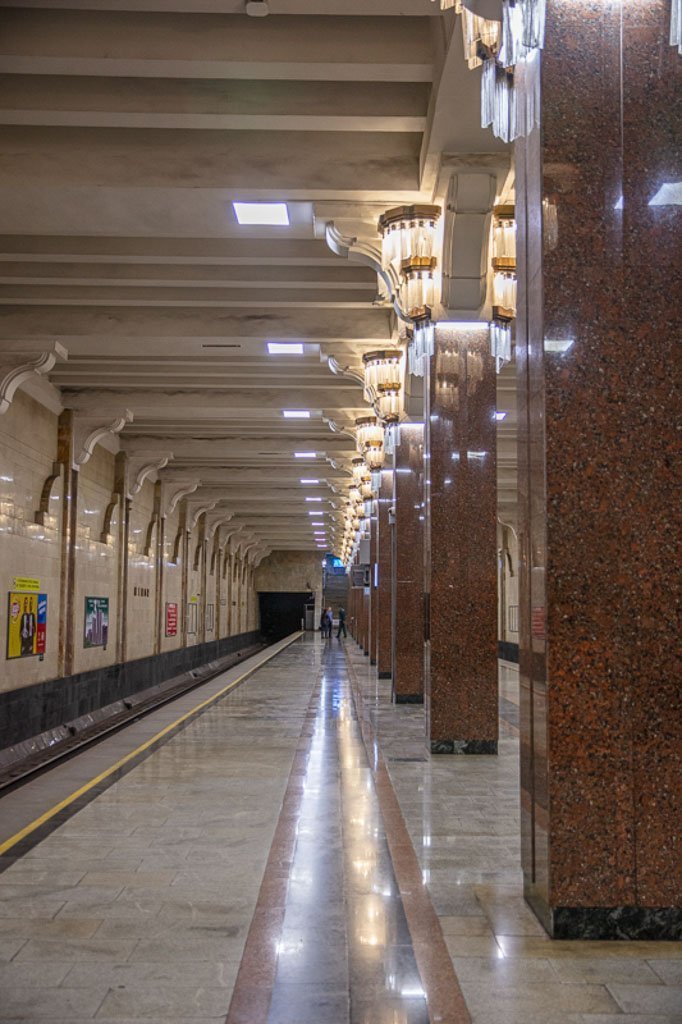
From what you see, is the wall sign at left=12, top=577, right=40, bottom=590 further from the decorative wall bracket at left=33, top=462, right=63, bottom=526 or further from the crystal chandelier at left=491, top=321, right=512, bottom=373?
the crystal chandelier at left=491, top=321, right=512, bottom=373

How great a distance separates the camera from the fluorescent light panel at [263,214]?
8875 millimetres

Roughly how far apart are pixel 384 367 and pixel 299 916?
9190 millimetres

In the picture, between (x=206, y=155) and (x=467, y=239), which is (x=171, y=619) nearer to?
(x=467, y=239)

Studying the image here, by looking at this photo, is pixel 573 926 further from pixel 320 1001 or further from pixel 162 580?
pixel 162 580

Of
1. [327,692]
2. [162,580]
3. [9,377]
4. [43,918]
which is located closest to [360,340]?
[9,377]

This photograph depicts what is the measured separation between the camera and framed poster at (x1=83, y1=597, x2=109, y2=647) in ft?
60.0

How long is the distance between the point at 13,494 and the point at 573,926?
1161 cm

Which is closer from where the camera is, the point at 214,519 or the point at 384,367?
the point at 384,367

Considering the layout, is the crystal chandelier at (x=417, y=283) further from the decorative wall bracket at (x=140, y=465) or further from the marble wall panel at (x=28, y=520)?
the decorative wall bracket at (x=140, y=465)

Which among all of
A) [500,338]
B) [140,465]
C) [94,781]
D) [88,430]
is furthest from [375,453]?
[94,781]

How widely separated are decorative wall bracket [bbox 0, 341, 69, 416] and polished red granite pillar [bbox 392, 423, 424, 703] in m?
5.14

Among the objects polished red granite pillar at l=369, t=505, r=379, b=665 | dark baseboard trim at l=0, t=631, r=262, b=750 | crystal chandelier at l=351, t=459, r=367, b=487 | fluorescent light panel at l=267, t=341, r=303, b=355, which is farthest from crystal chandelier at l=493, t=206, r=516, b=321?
polished red granite pillar at l=369, t=505, r=379, b=665

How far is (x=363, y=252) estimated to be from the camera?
29.9ft


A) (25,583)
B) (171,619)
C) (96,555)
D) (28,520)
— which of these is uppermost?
(28,520)
